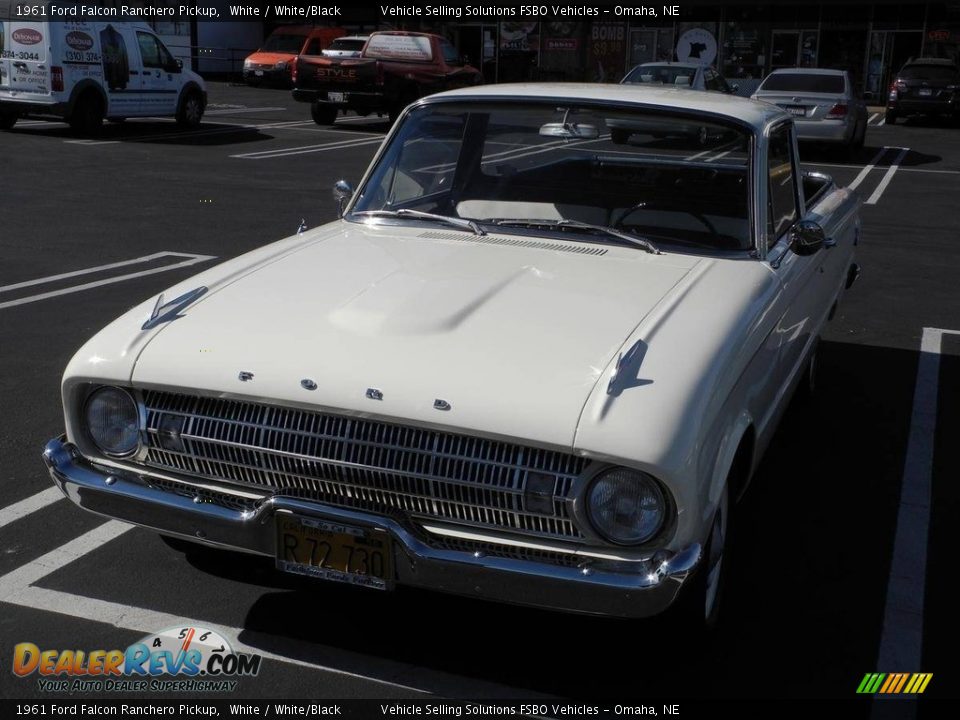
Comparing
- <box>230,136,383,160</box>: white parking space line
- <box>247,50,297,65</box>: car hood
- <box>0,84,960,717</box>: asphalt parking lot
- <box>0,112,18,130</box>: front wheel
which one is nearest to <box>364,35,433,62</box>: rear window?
<box>230,136,383,160</box>: white parking space line

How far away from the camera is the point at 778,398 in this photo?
4.34m

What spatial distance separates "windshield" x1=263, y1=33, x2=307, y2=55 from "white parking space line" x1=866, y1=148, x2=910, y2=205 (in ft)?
67.3

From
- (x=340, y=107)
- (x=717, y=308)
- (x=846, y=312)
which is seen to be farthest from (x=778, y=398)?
(x=340, y=107)

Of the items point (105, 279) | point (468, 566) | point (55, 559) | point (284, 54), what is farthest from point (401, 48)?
point (468, 566)

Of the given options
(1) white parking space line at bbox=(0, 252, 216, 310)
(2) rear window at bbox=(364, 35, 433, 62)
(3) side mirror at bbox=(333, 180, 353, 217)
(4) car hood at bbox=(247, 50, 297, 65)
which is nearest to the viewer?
(3) side mirror at bbox=(333, 180, 353, 217)

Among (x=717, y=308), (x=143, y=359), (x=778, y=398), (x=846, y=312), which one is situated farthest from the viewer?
(x=846, y=312)

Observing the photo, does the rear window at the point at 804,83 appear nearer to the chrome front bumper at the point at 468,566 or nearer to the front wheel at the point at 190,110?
the front wheel at the point at 190,110

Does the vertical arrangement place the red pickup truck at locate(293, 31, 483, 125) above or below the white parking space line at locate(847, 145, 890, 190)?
above

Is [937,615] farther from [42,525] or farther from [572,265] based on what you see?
[42,525]

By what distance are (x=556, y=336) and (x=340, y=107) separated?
1979 cm

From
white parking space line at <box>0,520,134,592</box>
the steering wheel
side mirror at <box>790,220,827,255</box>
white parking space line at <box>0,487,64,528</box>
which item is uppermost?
the steering wheel

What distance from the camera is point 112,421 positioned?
3.48m

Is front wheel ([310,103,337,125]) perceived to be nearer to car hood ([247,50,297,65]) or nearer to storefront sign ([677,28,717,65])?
car hood ([247,50,297,65])

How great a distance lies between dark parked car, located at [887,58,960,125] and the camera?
26219 mm
